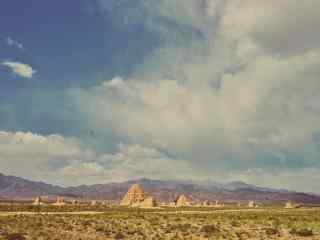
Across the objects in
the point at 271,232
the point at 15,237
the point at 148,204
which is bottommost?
the point at 15,237

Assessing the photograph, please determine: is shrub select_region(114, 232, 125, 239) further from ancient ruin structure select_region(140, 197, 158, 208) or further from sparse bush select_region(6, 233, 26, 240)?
ancient ruin structure select_region(140, 197, 158, 208)

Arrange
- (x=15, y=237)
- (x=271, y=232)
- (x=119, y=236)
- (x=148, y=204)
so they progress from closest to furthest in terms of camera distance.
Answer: (x=15, y=237) < (x=119, y=236) < (x=271, y=232) < (x=148, y=204)

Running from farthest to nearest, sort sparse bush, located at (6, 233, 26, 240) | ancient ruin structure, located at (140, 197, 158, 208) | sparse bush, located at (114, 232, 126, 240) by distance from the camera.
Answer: ancient ruin structure, located at (140, 197, 158, 208), sparse bush, located at (114, 232, 126, 240), sparse bush, located at (6, 233, 26, 240)

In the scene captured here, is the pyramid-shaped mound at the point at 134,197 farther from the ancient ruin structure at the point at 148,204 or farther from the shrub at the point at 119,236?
the shrub at the point at 119,236

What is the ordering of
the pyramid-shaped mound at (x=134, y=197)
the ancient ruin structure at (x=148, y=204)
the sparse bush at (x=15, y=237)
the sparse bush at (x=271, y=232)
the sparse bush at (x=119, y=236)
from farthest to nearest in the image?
the pyramid-shaped mound at (x=134, y=197) < the ancient ruin structure at (x=148, y=204) < the sparse bush at (x=271, y=232) < the sparse bush at (x=119, y=236) < the sparse bush at (x=15, y=237)

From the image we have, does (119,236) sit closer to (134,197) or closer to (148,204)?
(148,204)

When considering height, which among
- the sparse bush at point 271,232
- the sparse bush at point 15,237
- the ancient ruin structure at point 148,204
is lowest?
the sparse bush at point 15,237

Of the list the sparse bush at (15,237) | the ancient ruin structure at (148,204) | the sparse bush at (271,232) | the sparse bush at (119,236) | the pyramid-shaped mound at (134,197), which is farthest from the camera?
the pyramid-shaped mound at (134,197)

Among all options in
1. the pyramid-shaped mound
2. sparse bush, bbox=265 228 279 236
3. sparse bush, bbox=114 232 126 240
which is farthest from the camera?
the pyramid-shaped mound

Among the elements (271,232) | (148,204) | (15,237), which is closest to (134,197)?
(148,204)

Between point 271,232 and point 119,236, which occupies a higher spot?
point 271,232

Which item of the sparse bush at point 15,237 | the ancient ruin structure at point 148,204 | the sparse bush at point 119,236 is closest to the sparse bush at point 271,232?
the sparse bush at point 119,236

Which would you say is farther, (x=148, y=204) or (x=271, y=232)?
(x=148, y=204)

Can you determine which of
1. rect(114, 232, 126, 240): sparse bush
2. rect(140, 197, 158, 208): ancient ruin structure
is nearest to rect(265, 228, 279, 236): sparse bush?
rect(114, 232, 126, 240): sparse bush
